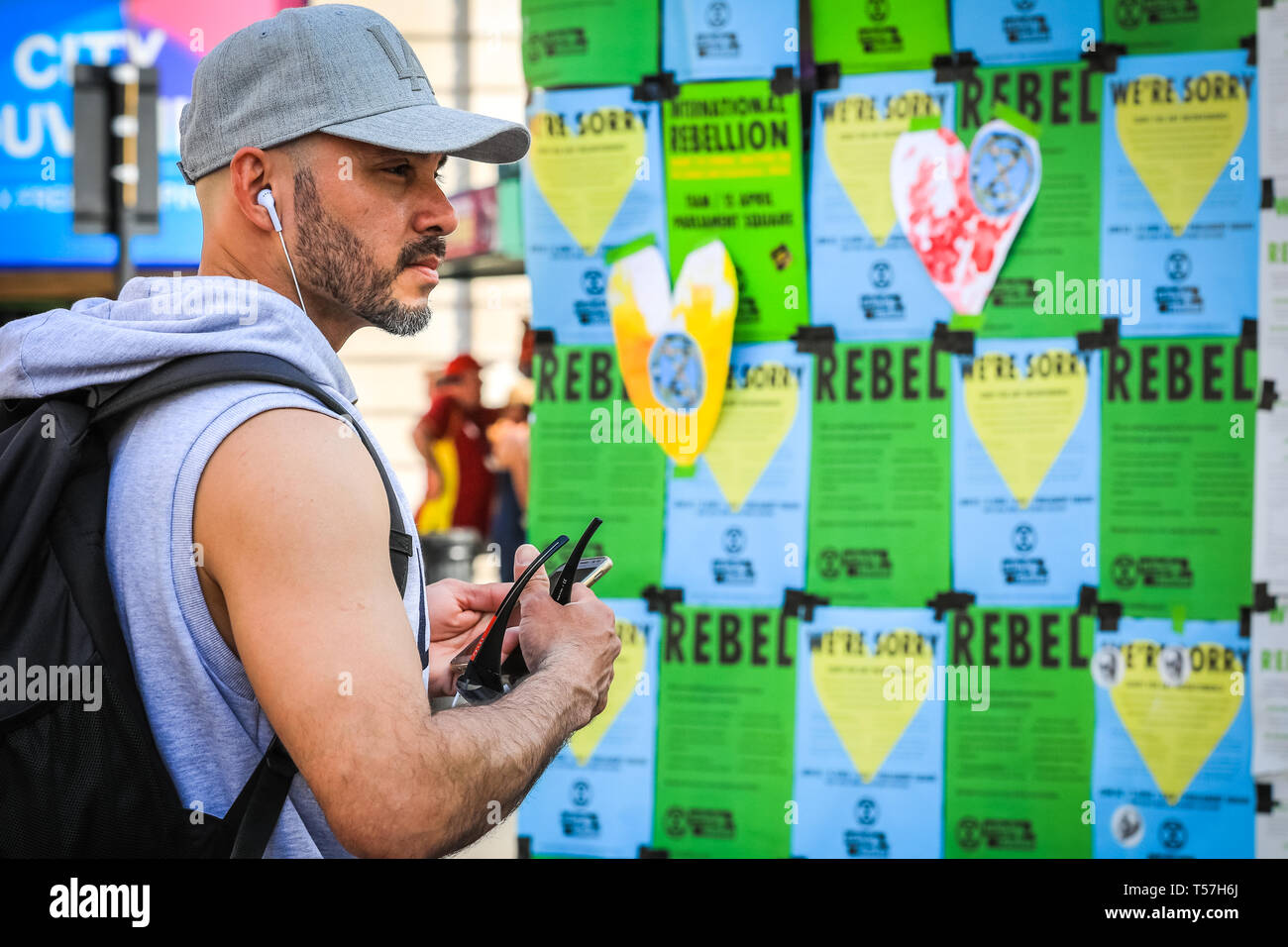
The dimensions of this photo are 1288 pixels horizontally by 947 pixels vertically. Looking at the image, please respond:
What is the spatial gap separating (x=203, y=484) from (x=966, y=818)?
2814 millimetres

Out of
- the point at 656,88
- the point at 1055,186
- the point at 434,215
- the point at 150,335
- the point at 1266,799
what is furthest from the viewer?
the point at 656,88

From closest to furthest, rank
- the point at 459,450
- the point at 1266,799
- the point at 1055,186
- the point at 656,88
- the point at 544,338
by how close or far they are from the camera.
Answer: the point at 1266,799
the point at 1055,186
the point at 656,88
the point at 544,338
the point at 459,450

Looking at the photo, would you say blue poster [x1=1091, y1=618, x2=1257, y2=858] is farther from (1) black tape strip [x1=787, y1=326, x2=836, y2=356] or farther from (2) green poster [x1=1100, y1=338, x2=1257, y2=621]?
(1) black tape strip [x1=787, y1=326, x2=836, y2=356]

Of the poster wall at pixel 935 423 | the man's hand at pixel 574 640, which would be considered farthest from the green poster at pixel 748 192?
the man's hand at pixel 574 640

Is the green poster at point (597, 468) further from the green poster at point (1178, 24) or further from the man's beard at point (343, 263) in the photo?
the man's beard at point (343, 263)

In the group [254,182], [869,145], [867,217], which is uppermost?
[869,145]

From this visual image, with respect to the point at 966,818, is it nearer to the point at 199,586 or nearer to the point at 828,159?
the point at 828,159

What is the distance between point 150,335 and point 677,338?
2.41 metres

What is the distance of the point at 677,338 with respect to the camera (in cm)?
363

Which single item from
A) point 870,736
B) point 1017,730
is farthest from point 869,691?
point 1017,730

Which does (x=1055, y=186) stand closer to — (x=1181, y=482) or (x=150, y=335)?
(x=1181, y=482)

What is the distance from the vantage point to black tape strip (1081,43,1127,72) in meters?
3.38

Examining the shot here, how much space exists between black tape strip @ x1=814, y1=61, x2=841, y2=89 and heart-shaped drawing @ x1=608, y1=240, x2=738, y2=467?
58cm

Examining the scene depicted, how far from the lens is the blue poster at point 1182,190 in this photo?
3357 mm
